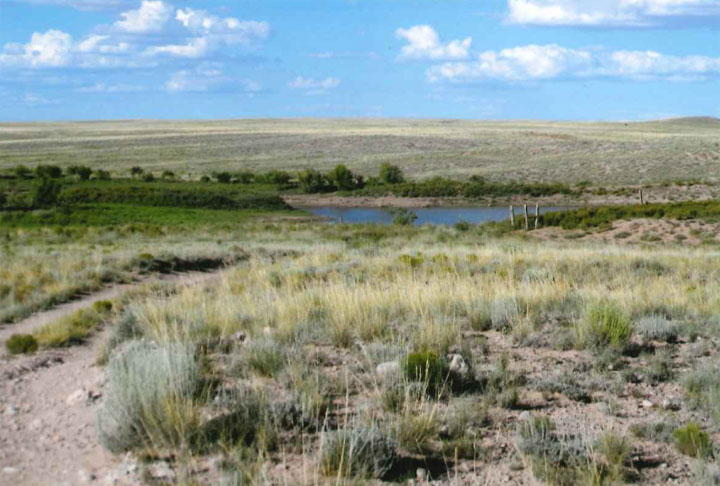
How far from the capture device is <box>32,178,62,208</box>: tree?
49.0m

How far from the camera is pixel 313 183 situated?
68.3 m

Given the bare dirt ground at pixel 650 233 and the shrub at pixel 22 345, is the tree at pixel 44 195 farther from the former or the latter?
the shrub at pixel 22 345

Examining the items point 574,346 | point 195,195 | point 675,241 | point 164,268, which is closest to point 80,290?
point 164,268

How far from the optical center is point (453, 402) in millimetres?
5949

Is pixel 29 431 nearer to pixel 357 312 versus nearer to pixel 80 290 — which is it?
pixel 357 312

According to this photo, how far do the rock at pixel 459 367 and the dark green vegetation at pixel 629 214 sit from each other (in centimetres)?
3203

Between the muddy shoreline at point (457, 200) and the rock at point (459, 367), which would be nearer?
the rock at point (459, 367)

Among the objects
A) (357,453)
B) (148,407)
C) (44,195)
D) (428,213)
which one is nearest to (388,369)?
(357,453)

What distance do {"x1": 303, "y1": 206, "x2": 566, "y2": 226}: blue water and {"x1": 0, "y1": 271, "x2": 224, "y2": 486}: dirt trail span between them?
45.9 metres

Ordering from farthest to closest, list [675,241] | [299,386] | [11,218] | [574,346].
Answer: [11,218]
[675,241]
[574,346]
[299,386]

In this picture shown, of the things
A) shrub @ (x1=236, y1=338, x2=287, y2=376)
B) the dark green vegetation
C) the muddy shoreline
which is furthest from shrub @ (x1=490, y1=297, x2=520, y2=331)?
the muddy shoreline

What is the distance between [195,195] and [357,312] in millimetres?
50030

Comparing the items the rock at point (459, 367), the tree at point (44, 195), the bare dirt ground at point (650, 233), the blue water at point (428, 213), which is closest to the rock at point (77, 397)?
the rock at point (459, 367)

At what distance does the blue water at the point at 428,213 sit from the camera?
54438 millimetres
